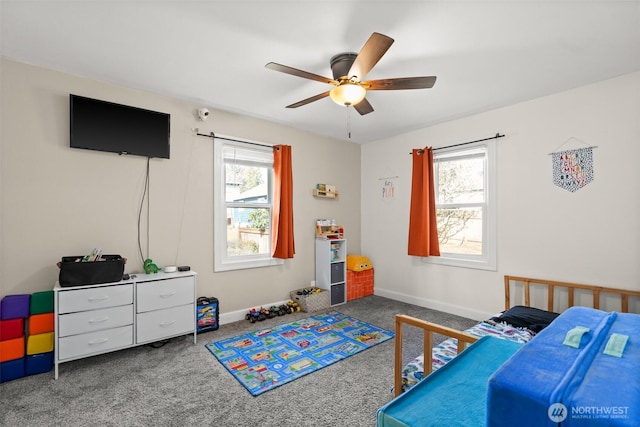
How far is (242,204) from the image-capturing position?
12.3 ft

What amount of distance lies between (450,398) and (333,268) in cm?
307

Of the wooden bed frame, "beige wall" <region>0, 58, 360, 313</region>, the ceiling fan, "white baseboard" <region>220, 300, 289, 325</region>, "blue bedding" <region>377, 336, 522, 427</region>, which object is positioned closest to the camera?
"blue bedding" <region>377, 336, 522, 427</region>

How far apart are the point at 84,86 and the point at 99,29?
920 millimetres

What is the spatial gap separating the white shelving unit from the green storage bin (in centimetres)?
290

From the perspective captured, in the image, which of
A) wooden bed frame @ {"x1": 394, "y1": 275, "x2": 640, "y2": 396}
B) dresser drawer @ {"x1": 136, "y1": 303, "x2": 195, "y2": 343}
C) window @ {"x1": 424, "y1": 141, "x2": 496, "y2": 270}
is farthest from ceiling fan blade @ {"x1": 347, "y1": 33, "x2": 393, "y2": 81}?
dresser drawer @ {"x1": 136, "y1": 303, "x2": 195, "y2": 343}

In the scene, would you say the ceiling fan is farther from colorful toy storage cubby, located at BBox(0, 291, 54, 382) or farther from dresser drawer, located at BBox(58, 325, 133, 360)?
colorful toy storage cubby, located at BBox(0, 291, 54, 382)

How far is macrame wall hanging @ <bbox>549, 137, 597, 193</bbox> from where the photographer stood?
9.16 feet

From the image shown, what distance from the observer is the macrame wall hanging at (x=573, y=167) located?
2791 mm

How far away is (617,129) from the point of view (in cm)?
265

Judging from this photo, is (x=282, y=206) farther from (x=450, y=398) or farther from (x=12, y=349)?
(x=450, y=398)

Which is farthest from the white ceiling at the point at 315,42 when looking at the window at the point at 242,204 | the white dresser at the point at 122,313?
the white dresser at the point at 122,313

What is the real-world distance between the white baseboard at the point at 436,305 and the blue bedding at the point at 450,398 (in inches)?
93.1

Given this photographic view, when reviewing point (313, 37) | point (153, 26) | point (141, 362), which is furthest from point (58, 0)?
point (141, 362)

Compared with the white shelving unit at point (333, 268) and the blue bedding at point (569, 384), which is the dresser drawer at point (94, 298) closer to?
the white shelving unit at point (333, 268)
